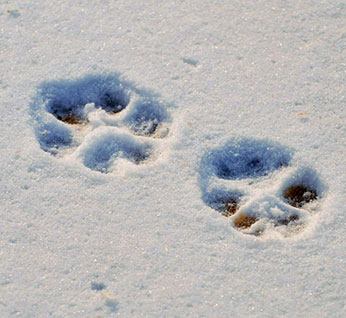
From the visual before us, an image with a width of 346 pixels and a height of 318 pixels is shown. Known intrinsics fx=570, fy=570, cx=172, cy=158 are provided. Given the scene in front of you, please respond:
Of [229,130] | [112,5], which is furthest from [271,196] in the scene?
[112,5]

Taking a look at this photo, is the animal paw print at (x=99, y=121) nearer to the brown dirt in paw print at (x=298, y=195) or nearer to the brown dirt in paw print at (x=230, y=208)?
the brown dirt in paw print at (x=230, y=208)

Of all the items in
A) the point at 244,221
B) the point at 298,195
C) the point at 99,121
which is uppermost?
the point at 99,121

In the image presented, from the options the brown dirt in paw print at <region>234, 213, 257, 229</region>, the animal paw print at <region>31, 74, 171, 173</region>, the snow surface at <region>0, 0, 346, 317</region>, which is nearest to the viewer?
the snow surface at <region>0, 0, 346, 317</region>

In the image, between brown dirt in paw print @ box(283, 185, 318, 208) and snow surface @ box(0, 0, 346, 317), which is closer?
snow surface @ box(0, 0, 346, 317)

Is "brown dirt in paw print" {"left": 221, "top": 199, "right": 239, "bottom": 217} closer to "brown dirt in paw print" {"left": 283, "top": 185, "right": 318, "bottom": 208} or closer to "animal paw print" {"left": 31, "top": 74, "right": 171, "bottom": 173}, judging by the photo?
"brown dirt in paw print" {"left": 283, "top": 185, "right": 318, "bottom": 208}

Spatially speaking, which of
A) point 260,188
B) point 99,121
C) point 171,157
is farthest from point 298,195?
point 99,121

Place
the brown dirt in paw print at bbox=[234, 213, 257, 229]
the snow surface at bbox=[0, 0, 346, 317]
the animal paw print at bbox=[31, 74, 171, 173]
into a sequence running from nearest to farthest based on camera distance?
the snow surface at bbox=[0, 0, 346, 317], the brown dirt in paw print at bbox=[234, 213, 257, 229], the animal paw print at bbox=[31, 74, 171, 173]

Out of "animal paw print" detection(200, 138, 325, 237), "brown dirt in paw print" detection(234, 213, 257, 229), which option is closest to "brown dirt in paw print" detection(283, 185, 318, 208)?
"animal paw print" detection(200, 138, 325, 237)

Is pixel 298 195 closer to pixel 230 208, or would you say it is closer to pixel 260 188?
pixel 260 188

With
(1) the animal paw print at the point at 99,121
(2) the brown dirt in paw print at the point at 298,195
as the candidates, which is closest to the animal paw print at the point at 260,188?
(2) the brown dirt in paw print at the point at 298,195
